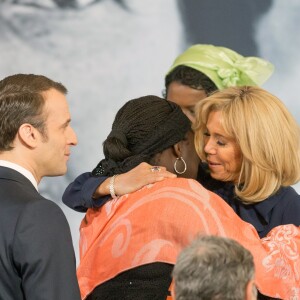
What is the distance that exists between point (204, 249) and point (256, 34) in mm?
3137

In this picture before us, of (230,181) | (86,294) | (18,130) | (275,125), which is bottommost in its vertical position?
(86,294)

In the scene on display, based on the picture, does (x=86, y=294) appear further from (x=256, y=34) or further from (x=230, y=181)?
(x=256, y=34)

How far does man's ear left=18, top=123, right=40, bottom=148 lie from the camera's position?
2334mm

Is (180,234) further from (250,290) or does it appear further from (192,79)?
(192,79)

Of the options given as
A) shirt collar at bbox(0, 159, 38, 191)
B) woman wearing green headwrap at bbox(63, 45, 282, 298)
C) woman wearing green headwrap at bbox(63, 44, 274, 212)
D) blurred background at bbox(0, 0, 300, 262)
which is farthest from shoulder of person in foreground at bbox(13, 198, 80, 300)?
blurred background at bbox(0, 0, 300, 262)

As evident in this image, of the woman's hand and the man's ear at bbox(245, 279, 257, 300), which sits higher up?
the man's ear at bbox(245, 279, 257, 300)

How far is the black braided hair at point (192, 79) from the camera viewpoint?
3727mm

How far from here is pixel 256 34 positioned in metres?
4.81

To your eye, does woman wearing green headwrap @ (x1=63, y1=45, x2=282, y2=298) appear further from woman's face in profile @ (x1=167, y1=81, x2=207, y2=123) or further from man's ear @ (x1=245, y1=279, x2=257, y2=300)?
man's ear @ (x1=245, y1=279, x2=257, y2=300)

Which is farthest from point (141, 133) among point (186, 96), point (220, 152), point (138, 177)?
point (186, 96)

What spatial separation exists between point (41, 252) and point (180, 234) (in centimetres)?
48

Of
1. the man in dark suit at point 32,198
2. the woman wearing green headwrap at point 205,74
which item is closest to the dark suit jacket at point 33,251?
the man in dark suit at point 32,198

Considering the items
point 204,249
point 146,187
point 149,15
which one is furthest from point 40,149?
point 149,15

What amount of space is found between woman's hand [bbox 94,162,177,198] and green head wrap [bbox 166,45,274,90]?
3.80 feet
